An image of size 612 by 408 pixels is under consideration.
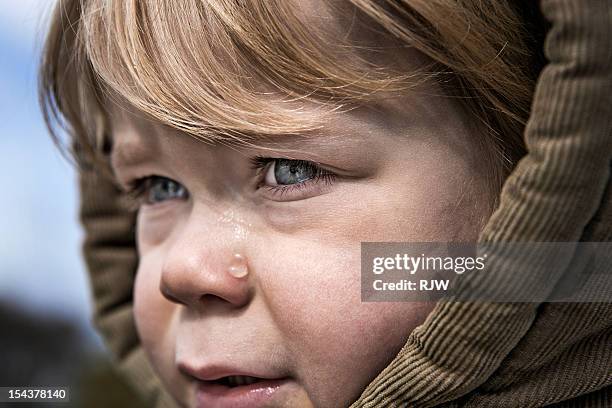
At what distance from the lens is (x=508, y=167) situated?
85 centimetres

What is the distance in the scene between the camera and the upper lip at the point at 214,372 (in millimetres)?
859

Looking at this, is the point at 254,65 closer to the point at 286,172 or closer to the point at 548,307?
the point at 286,172

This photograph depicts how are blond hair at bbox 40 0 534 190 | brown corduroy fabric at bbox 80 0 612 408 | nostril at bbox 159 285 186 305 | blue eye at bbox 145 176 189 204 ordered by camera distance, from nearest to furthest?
1. brown corduroy fabric at bbox 80 0 612 408
2. blond hair at bbox 40 0 534 190
3. nostril at bbox 159 285 186 305
4. blue eye at bbox 145 176 189 204

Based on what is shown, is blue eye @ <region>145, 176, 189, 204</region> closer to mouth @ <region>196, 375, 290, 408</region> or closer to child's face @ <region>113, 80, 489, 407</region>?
child's face @ <region>113, 80, 489, 407</region>

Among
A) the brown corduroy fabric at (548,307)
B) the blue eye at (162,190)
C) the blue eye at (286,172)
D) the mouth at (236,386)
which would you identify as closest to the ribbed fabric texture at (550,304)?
the brown corduroy fabric at (548,307)

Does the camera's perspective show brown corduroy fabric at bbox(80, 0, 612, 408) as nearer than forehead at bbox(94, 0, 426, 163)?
Yes

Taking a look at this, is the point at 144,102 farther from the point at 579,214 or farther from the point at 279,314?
the point at 579,214

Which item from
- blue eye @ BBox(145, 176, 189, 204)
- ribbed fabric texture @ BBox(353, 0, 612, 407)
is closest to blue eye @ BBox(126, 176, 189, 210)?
blue eye @ BBox(145, 176, 189, 204)

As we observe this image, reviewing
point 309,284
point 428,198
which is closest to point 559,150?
point 428,198

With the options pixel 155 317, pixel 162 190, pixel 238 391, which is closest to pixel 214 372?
pixel 238 391

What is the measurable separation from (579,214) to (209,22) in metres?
0.44

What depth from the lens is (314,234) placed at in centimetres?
84

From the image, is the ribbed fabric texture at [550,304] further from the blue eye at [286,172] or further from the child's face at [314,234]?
the blue eye at [286,172]

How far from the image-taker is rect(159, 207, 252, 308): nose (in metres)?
0.85
